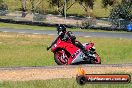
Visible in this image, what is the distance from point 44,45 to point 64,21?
82.8 ft

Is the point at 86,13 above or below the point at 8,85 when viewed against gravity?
below

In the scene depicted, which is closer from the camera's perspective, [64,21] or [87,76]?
[87,76]

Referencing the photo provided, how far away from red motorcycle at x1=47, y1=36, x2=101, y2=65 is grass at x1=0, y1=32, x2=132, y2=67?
2.73m

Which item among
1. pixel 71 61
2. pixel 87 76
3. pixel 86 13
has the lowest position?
pixel 86 13

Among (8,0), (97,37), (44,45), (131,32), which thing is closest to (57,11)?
(8,0)

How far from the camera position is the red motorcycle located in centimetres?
1683

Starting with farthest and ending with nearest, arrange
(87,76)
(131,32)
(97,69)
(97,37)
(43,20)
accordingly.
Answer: (43,20)
(131,32)
(97,37)
(97,69)
(87,76)

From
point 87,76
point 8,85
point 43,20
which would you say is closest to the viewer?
point 87,76

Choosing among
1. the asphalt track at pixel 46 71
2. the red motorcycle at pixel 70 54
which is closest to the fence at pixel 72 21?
the red motorcycle at pixel 70 54

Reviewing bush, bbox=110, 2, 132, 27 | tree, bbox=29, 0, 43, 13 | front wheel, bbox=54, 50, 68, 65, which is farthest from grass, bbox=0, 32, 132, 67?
tree, bbox=29, 0, 43, 13

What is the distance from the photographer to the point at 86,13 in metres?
72.1

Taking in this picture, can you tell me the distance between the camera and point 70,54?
17.0 metres

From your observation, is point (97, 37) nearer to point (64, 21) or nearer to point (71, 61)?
point (64, 21)

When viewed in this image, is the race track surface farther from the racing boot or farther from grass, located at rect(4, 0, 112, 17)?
grass, located at rect(4, 0, 112, 17)
